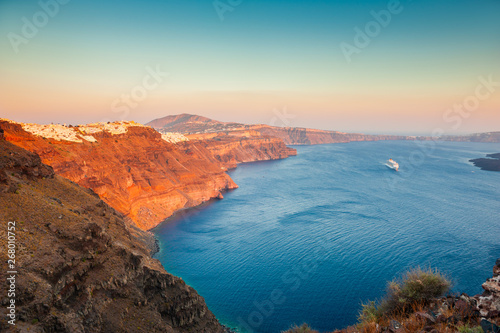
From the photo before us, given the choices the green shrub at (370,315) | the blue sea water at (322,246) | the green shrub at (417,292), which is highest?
the green shrub at (417,292)

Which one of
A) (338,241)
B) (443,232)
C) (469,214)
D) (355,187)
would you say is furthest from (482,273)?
(355,187)

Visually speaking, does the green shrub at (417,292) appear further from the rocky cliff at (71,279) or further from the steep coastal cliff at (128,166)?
the steep coastal cliff at (128,166)

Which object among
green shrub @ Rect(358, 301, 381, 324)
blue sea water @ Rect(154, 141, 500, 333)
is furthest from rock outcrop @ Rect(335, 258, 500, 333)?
blue sea water @ Rect(154, 141, 500, 333)

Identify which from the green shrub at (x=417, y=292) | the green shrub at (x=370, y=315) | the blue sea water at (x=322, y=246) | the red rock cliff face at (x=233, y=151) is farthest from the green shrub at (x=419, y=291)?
the red rock cliff face at (x=233, y=151)

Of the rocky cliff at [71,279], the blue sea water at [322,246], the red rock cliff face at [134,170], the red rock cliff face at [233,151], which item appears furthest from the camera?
the red rock cliff face at [233,151]

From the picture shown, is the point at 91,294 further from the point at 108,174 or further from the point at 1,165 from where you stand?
the point at 108,174

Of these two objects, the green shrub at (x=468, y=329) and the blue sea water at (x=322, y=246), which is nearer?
the green shrub at (x=468, y=329)
